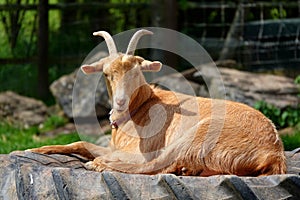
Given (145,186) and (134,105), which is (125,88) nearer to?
(134,105)

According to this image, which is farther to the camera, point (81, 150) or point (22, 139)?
point (22, 139)

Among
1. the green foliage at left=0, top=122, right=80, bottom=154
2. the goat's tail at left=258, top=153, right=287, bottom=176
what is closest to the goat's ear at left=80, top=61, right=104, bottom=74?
the goat's tail at left=258, top=153, right=287, bottom=176

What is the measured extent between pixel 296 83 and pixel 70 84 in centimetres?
346

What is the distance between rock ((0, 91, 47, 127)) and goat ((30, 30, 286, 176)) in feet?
18.6

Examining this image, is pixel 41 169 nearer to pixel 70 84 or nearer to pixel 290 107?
pixel 290 107

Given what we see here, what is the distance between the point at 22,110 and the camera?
37.6 ft

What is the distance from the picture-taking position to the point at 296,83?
10508 millimetres

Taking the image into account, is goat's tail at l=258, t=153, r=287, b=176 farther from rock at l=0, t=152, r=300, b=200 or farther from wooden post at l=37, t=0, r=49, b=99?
wooden post at l=37, t=0, r=49, b=99

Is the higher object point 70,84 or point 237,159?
point 237,159

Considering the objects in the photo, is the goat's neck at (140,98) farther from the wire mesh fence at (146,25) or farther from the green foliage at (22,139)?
the wire mesh fence at (146,25)

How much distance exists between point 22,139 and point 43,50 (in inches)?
124

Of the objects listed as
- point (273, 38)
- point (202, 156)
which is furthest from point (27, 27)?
point (202, 156)

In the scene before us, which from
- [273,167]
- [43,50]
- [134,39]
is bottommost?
[43,50]

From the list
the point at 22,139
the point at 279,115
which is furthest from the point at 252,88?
the point at 22,139
